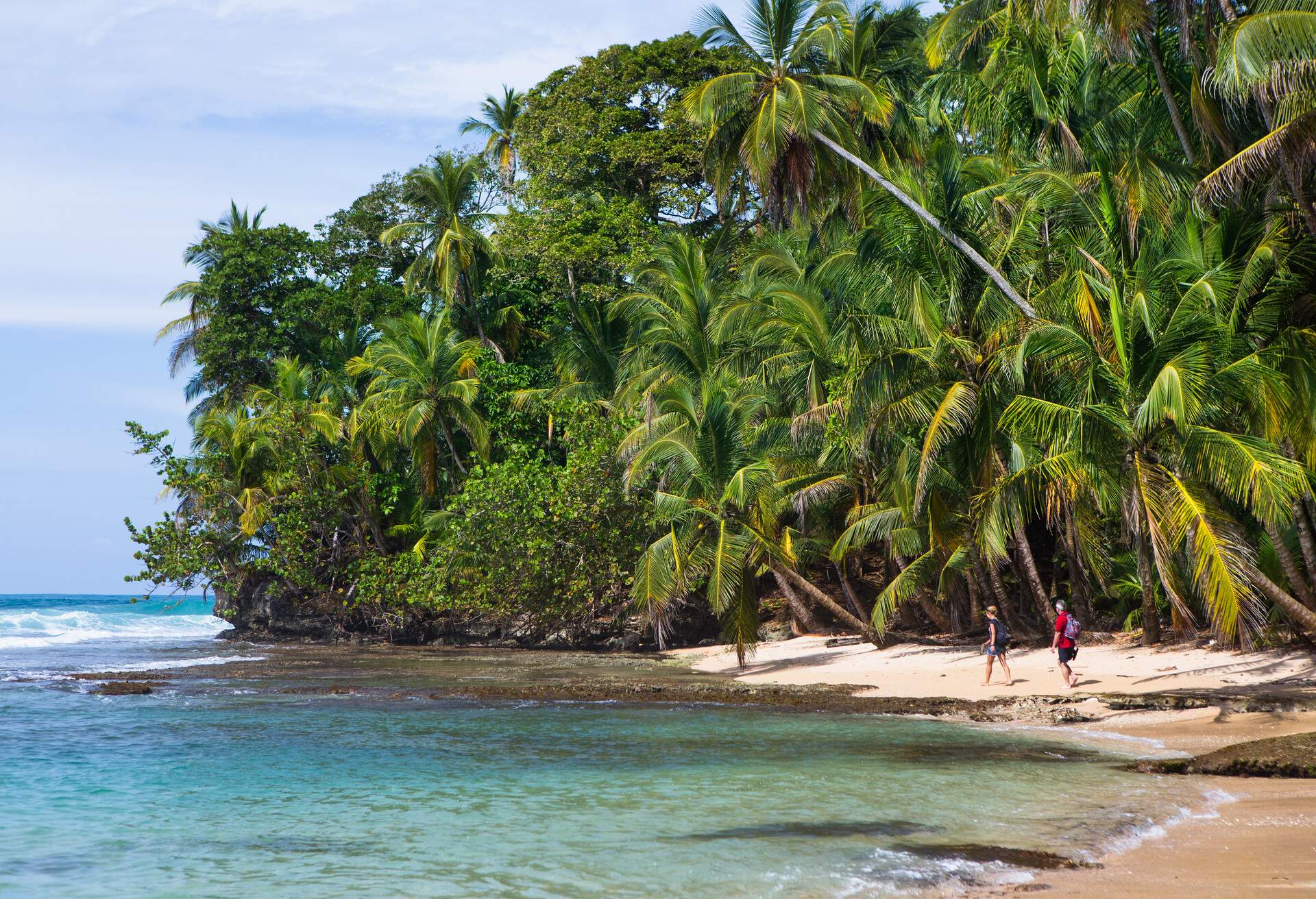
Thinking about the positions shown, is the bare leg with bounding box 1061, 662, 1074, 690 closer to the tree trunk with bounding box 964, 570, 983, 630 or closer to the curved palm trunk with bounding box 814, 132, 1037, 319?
the tree trunk with bounding box 964, 570, 983, 630

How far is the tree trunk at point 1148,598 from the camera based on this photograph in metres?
15.1

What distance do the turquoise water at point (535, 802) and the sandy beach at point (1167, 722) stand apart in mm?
446

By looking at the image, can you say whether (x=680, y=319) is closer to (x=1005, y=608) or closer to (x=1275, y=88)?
(x=1005, y=608)

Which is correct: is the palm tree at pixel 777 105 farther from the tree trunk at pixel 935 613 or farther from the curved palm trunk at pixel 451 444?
the curved palm trunk at pixel 451 444

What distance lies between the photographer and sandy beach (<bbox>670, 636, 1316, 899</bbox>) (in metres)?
5.73

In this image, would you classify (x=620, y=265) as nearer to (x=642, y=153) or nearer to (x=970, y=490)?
(x=642, y=153)

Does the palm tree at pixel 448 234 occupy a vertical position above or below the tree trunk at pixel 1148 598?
above

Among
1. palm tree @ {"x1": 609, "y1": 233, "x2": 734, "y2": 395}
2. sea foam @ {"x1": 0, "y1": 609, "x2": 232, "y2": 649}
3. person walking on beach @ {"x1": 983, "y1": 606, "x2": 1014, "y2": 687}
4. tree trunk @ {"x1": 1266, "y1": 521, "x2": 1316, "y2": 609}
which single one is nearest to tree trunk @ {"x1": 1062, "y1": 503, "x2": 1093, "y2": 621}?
person walking on beach @ {"x1": 983, "y1": 606, "x2": 1014, "y2": 687}

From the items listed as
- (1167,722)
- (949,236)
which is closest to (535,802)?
(1167,722)

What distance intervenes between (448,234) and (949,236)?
18469 millimetres

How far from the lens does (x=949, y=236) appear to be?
15750 millimetres

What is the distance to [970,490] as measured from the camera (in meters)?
16.7

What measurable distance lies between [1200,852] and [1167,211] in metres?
9.85

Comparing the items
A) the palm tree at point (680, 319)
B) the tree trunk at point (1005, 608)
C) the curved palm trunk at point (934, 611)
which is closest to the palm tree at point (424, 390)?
the palm tree at point (680, 319)
